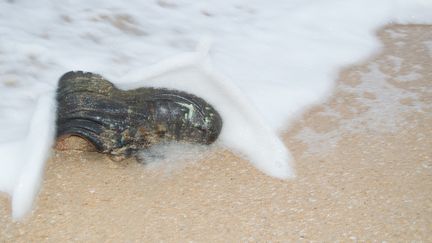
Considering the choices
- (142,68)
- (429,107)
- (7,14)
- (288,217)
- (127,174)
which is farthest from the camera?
(7,14)

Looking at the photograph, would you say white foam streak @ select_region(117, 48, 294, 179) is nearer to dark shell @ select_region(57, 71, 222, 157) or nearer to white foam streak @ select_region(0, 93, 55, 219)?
→ dark shell @ select_region(57, 71, 222, 157)

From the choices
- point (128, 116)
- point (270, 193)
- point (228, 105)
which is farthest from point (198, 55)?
point (270, 193)

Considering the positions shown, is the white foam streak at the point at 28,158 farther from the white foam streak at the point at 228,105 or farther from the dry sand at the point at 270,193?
the white foam streak at the point at 228,105

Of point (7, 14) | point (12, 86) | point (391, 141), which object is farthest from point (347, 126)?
point (7, 14)

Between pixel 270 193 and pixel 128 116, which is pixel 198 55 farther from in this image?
pixel 270 193

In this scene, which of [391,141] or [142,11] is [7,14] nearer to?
[142,11]

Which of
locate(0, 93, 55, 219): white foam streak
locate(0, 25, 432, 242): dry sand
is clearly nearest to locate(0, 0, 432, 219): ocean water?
locate(0, 93, 55, 219): white foam streak

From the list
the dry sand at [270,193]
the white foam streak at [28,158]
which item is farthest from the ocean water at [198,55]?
the dry sand at [270,193]
